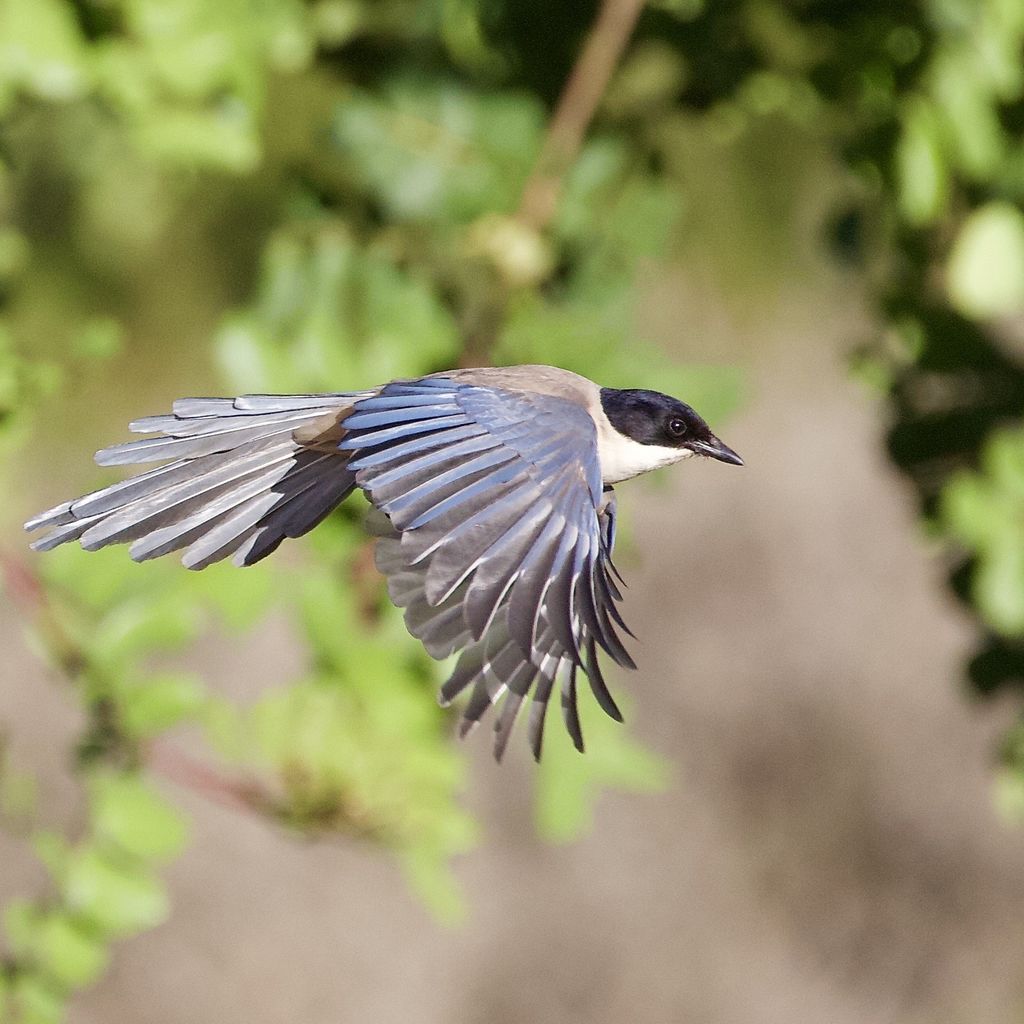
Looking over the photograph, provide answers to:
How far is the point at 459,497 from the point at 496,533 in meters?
0.04

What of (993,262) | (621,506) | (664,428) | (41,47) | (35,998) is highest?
(41,47)

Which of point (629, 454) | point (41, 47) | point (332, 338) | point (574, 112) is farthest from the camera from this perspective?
point (574, 112)

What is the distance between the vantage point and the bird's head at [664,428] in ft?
5.08

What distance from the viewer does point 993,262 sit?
2.06 m

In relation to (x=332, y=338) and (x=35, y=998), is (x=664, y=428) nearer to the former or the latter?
(x=332, y=338)

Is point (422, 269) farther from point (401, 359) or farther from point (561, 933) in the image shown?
point (561, 933)

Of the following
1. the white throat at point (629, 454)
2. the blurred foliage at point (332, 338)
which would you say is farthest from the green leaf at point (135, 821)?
the white throat at point (629, 454)

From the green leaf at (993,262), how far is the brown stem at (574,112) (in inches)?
18.2

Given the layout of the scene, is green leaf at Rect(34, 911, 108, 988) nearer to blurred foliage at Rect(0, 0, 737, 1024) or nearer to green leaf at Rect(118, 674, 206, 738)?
blurred foliage at Rect(0, 0, 737, 1024)

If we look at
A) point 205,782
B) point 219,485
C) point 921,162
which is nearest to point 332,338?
point 219,485

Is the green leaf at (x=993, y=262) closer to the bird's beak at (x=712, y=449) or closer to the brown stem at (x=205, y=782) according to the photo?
the bird's beak at (x=712, y=449)

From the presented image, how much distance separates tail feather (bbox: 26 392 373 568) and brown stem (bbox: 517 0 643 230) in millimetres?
464

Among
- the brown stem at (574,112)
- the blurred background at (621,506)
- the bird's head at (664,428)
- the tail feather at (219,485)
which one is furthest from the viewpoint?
the brown stem at (574,112)

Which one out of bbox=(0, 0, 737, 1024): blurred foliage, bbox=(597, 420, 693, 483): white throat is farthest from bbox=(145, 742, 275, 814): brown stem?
bbox=(597, 420, 693, 483): white throat
